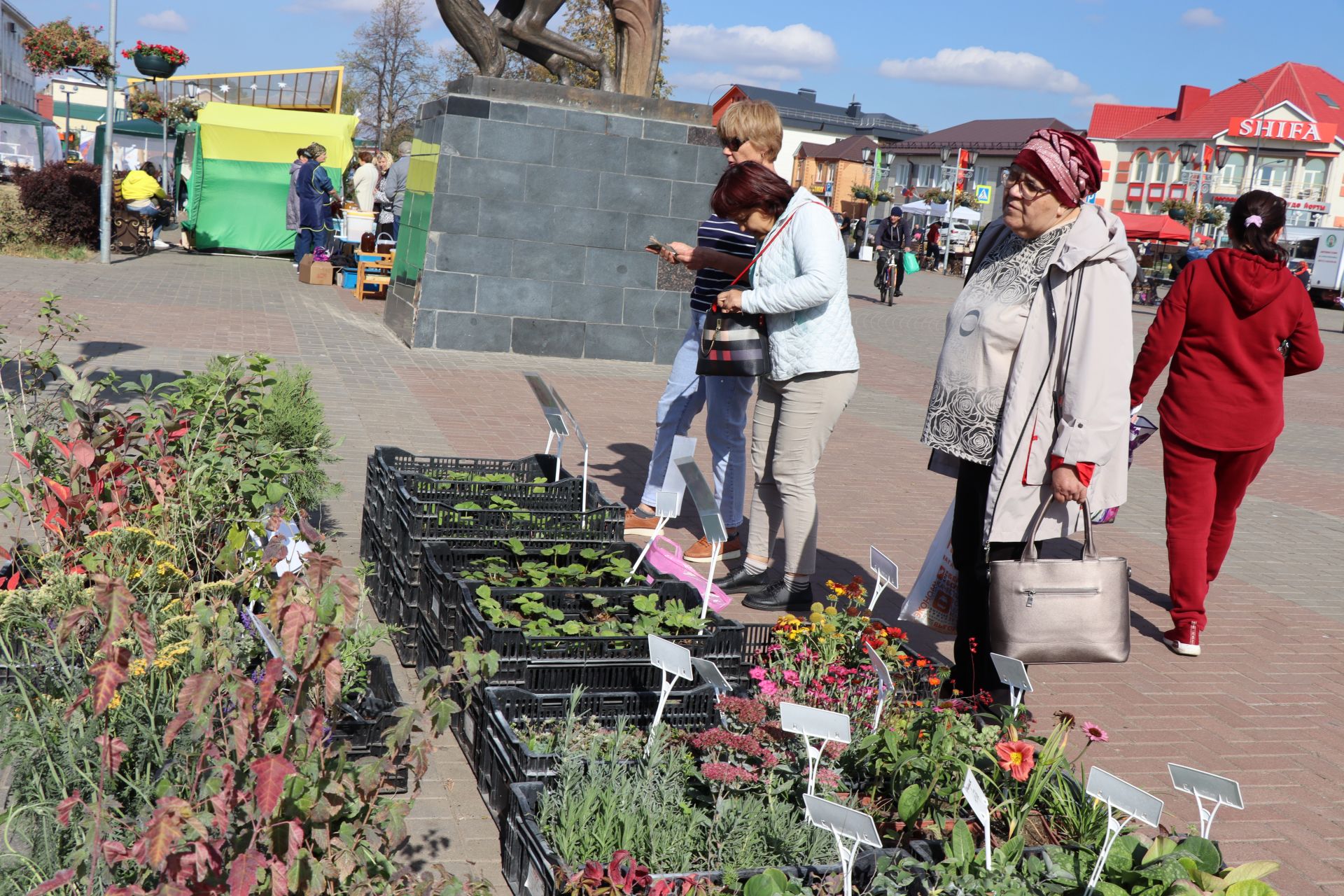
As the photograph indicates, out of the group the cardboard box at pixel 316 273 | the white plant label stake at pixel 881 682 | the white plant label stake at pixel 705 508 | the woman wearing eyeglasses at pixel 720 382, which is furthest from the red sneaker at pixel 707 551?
the cardboard box at pixel 316 273

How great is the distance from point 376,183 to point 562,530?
57.0 ft

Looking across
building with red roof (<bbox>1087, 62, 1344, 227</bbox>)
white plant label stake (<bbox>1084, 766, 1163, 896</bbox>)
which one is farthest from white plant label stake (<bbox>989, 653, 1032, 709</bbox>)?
building with red roof (<bbox>1087, 62, 1344, 227</bbox>)

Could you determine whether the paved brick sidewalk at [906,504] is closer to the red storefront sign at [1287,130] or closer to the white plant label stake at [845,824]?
the white plant label stake at [845,824]

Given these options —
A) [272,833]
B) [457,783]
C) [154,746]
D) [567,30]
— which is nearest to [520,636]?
[457,783]

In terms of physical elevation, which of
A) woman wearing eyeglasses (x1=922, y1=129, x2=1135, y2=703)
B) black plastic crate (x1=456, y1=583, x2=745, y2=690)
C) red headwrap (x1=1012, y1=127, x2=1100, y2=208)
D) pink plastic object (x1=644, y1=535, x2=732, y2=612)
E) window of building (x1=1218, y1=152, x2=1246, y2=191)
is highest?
window of building (x1=1218, y1=152, x2=1246, y2=191)

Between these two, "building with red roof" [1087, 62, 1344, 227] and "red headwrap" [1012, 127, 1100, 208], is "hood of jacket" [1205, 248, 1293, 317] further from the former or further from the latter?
"building with red roof" [1087, 62, 1344, 227]

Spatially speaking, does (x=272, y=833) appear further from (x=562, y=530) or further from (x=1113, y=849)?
(x=562, y=530)

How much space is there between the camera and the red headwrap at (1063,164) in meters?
3.37

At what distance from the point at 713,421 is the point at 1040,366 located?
2.28 m

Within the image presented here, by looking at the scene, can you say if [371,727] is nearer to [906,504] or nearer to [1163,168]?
[906,504]

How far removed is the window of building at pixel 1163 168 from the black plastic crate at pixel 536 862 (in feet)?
253

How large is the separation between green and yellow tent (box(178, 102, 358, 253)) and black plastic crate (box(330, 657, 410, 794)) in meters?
18.0

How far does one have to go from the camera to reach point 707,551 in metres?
5.69

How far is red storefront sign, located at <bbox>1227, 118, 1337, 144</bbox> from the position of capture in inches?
2509
